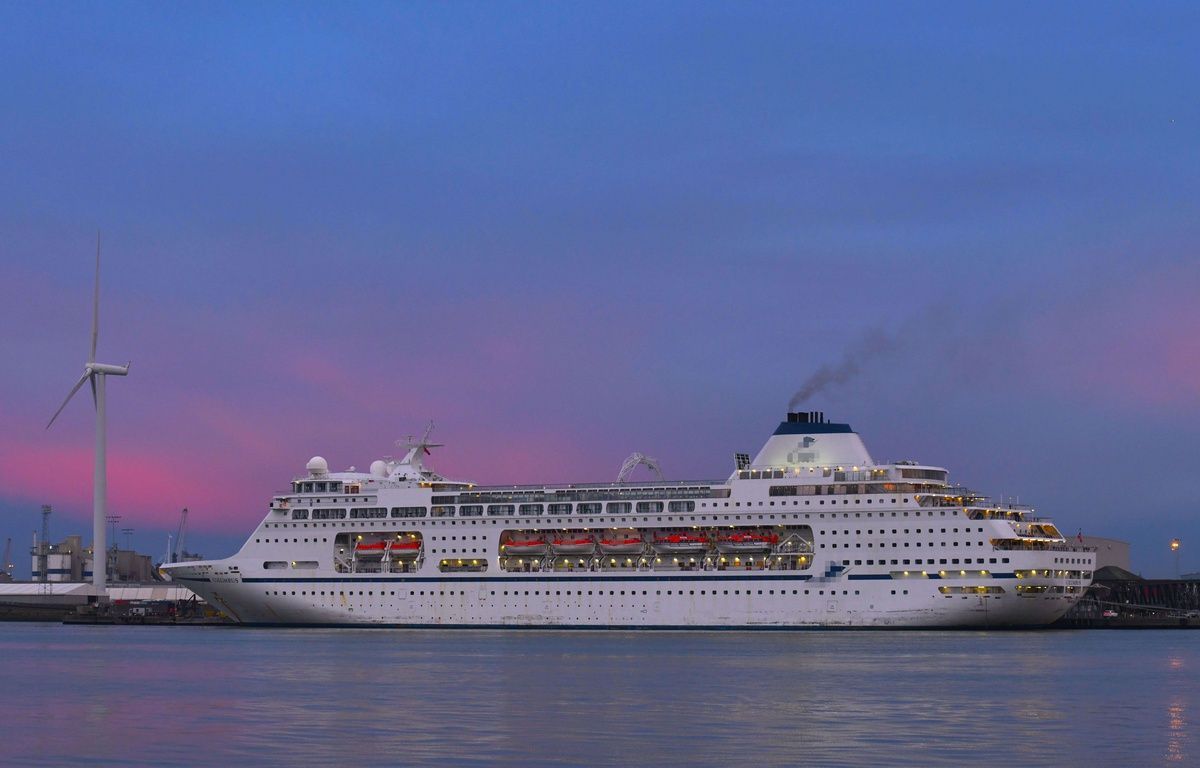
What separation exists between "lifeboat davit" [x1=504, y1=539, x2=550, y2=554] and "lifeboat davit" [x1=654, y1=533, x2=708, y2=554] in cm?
616

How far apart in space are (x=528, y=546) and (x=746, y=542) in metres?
11.6

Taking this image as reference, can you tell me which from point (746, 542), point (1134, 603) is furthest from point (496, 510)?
point (1134, 603)

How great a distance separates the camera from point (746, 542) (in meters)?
79.0

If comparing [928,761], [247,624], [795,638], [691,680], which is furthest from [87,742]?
[247,624]

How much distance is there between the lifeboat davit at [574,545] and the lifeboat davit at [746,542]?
6.81 meters

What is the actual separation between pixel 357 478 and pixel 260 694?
148 feet

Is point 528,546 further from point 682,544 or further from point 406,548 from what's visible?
point 682,544

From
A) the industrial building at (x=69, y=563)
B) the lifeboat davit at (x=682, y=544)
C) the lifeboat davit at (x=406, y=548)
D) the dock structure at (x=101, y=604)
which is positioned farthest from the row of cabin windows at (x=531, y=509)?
the industrial building at (x=69, y=563)

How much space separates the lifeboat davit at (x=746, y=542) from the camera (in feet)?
258

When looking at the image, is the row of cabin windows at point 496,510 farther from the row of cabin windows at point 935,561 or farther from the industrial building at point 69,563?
the industrial building at point 69,563

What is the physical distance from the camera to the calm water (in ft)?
98.8

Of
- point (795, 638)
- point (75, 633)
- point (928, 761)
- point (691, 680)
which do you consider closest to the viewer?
point (928, 761)

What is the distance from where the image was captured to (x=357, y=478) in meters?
Result: 87.8

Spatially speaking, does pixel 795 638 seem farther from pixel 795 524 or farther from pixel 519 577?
pixel 519 577
